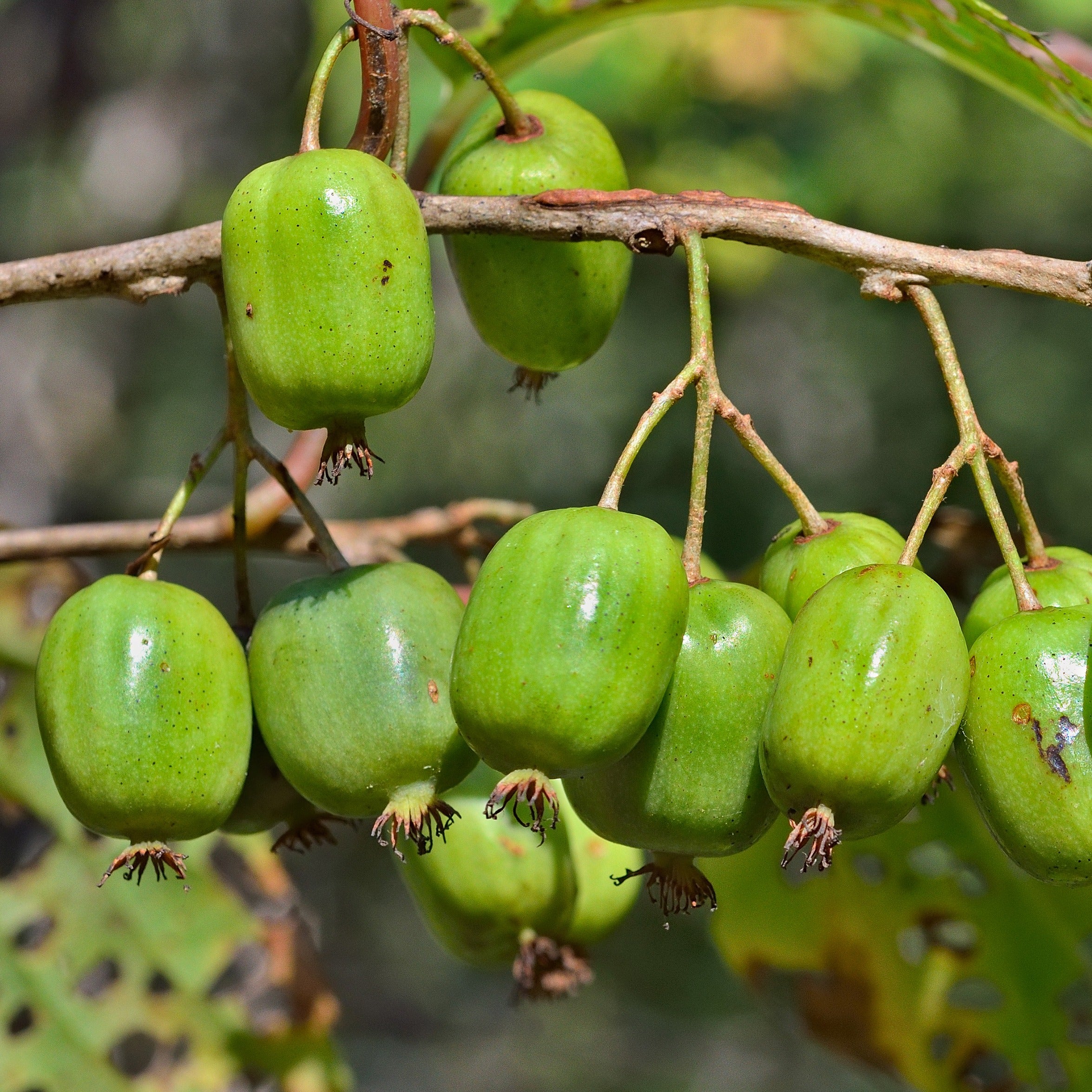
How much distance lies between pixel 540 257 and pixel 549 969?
1084 millimetres

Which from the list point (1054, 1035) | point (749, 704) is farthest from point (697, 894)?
point (1054, 1035)

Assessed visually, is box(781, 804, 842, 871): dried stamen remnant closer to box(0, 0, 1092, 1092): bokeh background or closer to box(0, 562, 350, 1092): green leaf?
box(0, 562, 350, 1092): green leaf

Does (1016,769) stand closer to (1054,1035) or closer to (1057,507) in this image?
(1054,1035)

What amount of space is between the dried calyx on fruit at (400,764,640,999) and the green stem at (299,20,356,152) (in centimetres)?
89

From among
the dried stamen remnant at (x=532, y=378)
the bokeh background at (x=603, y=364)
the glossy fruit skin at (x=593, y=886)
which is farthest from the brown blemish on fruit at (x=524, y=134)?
the bokeh background at (x=603, y=364)

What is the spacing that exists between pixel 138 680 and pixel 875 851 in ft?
4.73

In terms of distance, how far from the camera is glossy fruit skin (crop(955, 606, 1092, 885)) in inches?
45.4

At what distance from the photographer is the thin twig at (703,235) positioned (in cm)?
132

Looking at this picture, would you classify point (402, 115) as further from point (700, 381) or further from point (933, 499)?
point (933, 499)

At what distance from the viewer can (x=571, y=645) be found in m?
1.16

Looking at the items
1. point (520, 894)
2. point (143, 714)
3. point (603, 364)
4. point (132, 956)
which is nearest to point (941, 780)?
point (520, 894)

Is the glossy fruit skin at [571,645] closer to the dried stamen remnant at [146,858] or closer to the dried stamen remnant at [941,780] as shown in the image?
the dried stamen remnant at [941,780]

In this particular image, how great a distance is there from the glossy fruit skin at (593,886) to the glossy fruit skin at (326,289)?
0.91 m

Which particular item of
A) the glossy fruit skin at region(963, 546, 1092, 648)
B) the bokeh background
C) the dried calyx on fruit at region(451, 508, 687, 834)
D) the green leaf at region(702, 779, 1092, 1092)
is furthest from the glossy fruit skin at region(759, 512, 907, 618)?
the bokeh background
